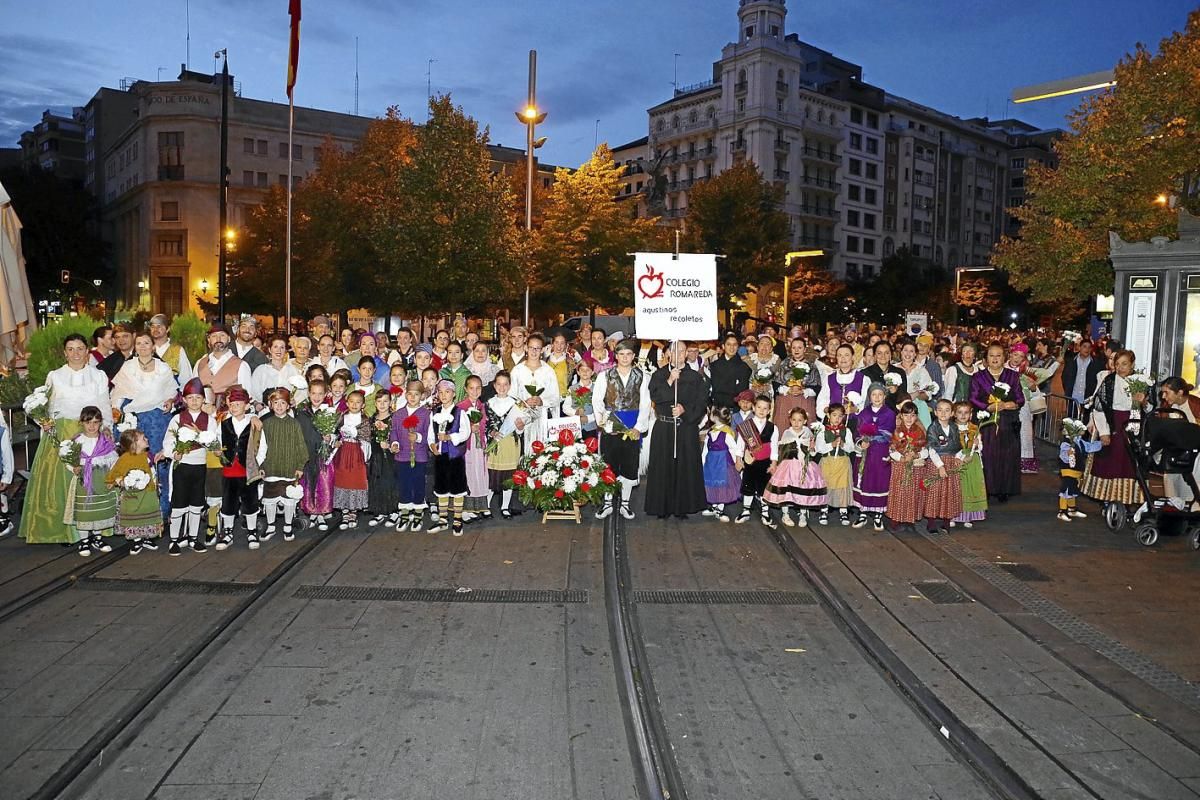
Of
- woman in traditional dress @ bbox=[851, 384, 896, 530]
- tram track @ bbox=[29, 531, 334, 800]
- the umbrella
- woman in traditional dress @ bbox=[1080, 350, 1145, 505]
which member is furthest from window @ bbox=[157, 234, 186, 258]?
woman in traditional dress @ bbox=[1080, 350, 1145, 505]

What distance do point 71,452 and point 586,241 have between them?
2979 centimetres

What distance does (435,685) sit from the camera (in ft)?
19.5

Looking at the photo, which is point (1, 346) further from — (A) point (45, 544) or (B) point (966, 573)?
(B) point (966, 573)

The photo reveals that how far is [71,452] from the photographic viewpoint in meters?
9.07

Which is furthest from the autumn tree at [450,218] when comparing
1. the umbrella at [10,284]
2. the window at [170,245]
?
the window at [170,245]

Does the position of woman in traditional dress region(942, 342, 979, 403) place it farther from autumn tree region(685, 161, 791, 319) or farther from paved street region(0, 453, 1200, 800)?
autumn tree region(685, 161, 791, 319)

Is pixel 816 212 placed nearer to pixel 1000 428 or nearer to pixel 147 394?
pixel 1000 428

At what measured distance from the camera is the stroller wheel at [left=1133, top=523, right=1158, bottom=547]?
9852 millimetres

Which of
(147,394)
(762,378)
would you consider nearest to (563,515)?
(762,378)

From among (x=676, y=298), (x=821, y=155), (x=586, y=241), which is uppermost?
(x=821, y=155)

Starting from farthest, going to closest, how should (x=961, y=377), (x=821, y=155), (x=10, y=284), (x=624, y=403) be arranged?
(x=821, y=155) < (x=961, y=377) < (x=624, y=403) < (x=10, y=284)

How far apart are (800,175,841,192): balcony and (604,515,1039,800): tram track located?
69.2 meters

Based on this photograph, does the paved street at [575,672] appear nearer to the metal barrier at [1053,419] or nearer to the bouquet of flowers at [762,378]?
the bouquet of flowers at [762,378]

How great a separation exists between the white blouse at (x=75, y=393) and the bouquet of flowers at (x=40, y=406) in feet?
0.21
